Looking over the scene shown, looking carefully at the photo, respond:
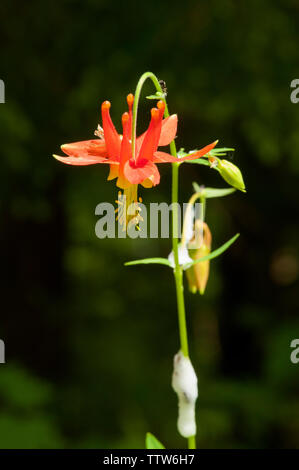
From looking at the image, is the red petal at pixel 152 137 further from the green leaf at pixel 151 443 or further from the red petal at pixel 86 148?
the green leaf at pixel 151 443

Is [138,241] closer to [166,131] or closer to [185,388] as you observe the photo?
[185,388]

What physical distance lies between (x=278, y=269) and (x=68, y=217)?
955 millimetres

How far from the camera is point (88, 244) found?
2.60 m

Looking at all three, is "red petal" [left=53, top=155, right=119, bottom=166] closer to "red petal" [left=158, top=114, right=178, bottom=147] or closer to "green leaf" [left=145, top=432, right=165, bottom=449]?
"red petal" [left=158, top=114, right=178, bottom=147]

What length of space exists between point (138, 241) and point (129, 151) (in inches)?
64.7

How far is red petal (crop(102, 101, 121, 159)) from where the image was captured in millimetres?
962

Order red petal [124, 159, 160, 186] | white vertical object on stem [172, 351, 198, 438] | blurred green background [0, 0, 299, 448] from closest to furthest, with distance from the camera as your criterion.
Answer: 1. red petal [124, 159, 160, 186]
2. white vertical object on stem [172, 351, 198, 438]
3. blurred green background [0, 0, 299, 448]

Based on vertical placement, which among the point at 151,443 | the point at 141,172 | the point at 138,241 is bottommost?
the point at 151,443

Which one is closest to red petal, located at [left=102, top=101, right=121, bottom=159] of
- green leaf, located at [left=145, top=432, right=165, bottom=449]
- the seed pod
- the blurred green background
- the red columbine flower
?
the red columbine flower

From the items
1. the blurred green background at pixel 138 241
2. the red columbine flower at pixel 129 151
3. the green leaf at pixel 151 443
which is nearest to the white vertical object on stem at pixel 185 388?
the green leaf at pixel 151 443

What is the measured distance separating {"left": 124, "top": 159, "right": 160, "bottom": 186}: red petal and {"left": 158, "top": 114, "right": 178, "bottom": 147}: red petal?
42 mm

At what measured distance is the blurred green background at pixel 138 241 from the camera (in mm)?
2312

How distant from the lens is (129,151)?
3.12ft

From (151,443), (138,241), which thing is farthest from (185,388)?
(138,241)
